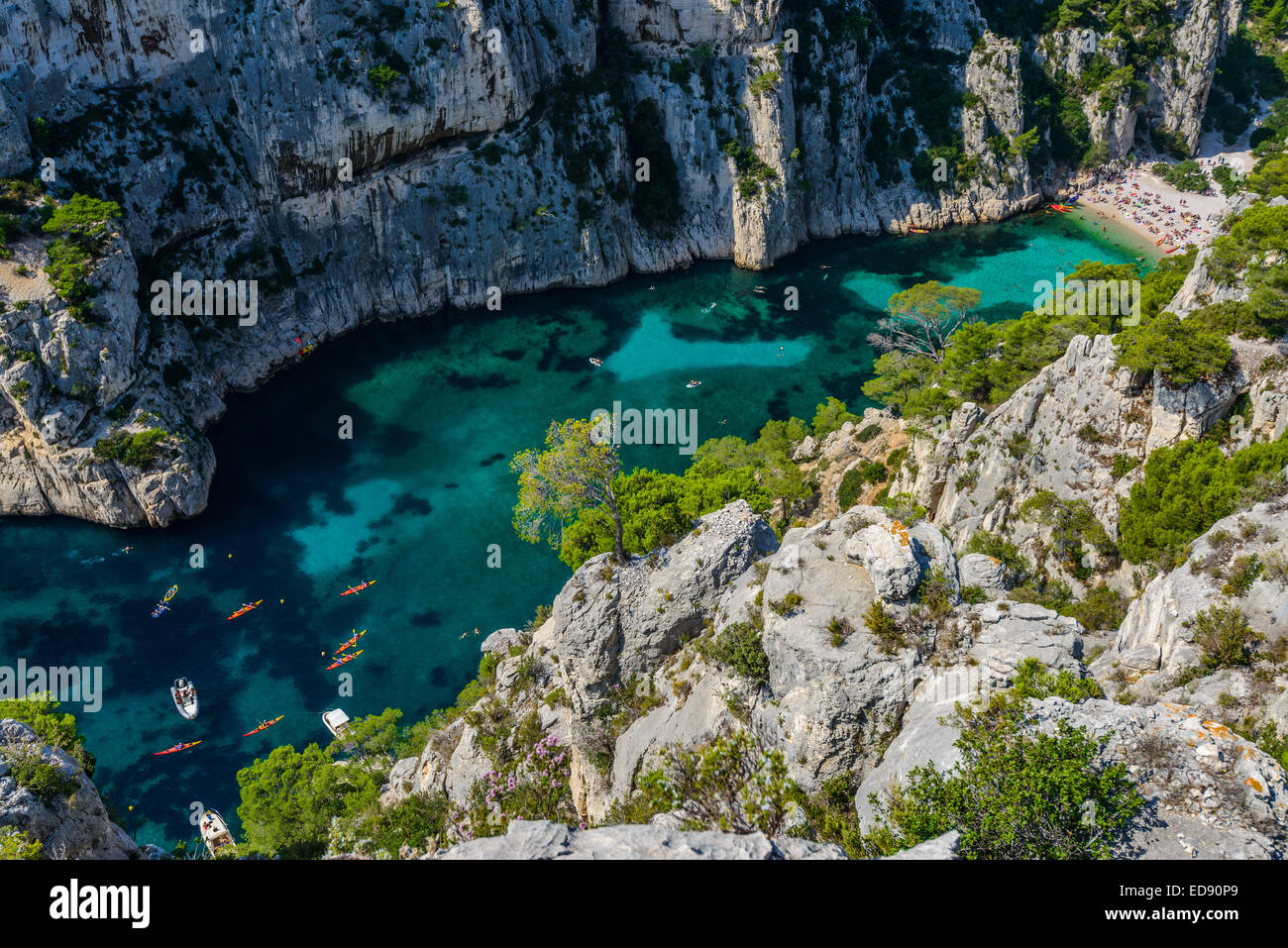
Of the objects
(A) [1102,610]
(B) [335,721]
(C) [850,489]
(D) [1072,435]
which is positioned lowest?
(B) [335,721]

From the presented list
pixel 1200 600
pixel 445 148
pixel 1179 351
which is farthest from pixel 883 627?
pixel 445 148

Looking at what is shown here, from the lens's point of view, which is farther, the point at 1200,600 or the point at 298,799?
the point at 298,799

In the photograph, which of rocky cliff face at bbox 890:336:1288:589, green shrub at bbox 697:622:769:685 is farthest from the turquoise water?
green shrub at bbox 697:622:769:685

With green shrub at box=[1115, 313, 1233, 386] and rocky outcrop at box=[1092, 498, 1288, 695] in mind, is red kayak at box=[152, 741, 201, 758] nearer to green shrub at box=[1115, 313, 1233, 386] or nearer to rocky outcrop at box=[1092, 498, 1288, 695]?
rocky outcrop at box=[1092, 498, 1288, 695]

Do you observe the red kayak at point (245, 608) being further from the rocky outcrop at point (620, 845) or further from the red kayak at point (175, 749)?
the rocky outcrop at point (620, 845)

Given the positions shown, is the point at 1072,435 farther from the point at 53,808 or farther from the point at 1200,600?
the point at 53,808
